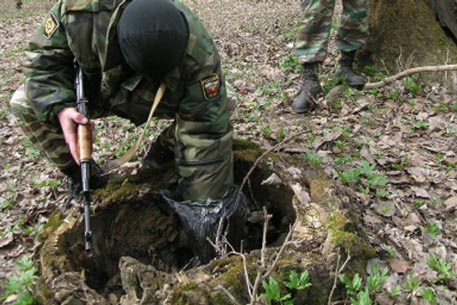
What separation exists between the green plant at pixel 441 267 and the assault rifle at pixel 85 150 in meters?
1.80

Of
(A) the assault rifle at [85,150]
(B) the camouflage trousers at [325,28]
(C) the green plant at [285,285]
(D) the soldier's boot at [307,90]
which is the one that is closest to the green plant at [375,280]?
(C) the green plant at [285,285]

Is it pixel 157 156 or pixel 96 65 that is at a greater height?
pixel 96 65

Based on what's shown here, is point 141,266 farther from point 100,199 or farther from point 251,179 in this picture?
point 251,179

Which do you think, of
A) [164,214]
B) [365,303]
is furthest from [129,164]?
[365,303]

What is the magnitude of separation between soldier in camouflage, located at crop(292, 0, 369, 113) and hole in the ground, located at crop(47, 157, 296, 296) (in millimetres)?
1415

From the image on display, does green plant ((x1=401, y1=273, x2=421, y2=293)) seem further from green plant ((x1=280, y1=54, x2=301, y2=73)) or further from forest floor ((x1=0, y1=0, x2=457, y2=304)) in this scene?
green plant ((x1=280, y1=54, x2=301, y2=73))

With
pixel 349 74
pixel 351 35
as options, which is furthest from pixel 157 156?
pixel 351 35

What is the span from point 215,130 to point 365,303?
1.31 metres

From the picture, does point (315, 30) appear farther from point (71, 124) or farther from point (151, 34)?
point (71, 124)

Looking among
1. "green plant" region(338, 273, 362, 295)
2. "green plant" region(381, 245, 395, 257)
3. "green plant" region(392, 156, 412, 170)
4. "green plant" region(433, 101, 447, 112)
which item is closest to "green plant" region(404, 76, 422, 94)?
"green plant" region(433, 101, 447, 112)

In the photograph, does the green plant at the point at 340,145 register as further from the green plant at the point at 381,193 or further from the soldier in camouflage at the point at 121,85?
the soldier in camouflage at the point at 121,85

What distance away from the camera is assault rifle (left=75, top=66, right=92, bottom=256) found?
2.23m

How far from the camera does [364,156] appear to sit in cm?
358

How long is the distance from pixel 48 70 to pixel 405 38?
3633 mm
